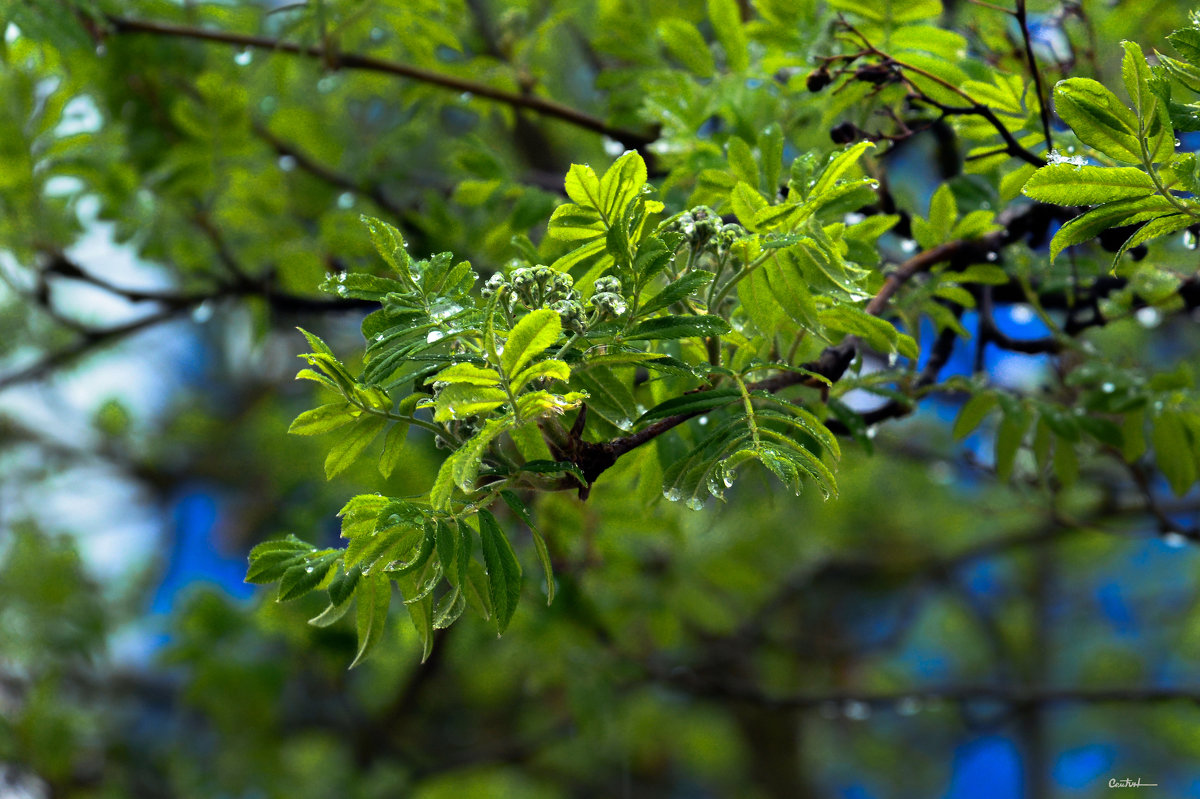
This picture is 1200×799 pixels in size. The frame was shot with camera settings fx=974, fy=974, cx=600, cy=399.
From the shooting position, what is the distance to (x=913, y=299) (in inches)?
59.5

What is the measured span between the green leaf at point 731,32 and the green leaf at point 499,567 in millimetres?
1200

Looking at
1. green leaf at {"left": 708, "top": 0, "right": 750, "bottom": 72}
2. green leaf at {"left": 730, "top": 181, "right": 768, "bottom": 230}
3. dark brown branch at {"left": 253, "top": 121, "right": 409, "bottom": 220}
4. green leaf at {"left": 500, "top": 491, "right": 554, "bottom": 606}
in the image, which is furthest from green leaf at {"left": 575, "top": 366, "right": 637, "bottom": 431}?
dark brown branch at {"left": 253, "top": 121, "right": 409, "bottom": 220}

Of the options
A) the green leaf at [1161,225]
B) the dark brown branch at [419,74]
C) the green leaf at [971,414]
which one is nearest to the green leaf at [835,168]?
the green leaf at [1161,225]

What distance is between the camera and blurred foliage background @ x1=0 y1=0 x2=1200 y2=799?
2.21 m

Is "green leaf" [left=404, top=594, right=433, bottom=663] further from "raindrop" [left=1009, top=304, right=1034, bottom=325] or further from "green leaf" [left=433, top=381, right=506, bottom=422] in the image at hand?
"raindrop" [left=1009, top=304, right=1034, bottom=325]

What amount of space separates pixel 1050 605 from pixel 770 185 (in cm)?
506

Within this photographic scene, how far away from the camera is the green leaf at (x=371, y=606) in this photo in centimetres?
113

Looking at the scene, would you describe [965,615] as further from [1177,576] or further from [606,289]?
[606,289]

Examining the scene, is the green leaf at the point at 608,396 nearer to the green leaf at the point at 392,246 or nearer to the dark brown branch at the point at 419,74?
the green leaf at the point at 392,246

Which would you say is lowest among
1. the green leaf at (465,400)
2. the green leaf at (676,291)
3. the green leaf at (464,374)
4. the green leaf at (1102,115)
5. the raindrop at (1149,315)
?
the green leaf at (465,400)

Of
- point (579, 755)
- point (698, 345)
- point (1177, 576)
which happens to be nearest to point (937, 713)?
point (1177, 576)

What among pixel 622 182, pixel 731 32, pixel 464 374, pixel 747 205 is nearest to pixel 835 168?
pixel 747 205

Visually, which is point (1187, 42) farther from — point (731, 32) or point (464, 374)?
→ point (731, 32)

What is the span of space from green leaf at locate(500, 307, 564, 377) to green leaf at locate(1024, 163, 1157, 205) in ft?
1.71
